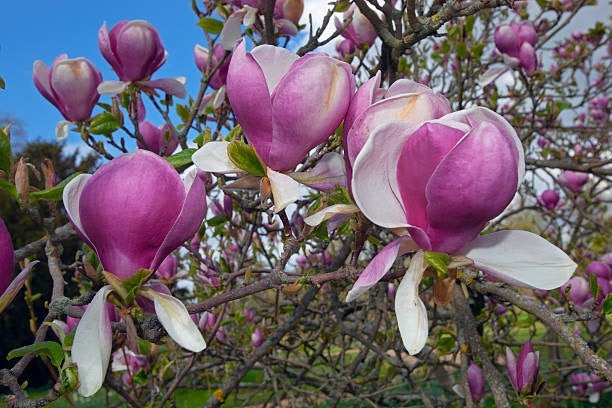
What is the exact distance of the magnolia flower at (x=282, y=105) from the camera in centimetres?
58

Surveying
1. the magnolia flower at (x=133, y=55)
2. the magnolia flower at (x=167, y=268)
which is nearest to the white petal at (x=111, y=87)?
the magnolia flower at (x=133, y=55)

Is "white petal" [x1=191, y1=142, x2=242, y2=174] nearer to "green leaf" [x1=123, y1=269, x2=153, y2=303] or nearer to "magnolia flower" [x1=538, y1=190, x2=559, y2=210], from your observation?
"green leaf" [x1=123, y1=269, x2=153, y2=303]

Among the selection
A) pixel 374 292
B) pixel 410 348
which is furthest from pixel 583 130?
pixel 410 348

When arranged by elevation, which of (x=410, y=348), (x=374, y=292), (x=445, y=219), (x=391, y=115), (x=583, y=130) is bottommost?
(x=374, y=292)

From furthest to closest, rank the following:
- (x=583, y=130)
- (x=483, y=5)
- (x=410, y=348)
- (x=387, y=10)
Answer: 1. (x=583, y=130)
2. (x=387, y=10)
3. (x=483, y=5)
4. (x=410, y=348)

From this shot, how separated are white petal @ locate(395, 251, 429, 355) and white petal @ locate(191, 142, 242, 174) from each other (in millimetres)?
251

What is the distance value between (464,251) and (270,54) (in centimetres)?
34

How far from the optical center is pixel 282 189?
0.62 m

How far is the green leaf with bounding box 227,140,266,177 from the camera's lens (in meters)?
0.61

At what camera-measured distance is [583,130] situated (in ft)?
7.93

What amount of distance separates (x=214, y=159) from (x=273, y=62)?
0.14 metres

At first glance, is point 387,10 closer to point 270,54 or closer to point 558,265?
point 270,54

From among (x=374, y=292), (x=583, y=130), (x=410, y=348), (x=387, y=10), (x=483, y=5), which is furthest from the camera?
(x=583, y=130)

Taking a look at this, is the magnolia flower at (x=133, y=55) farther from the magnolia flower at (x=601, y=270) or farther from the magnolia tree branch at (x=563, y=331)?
the magnolia flower at (x=601, y=270)
